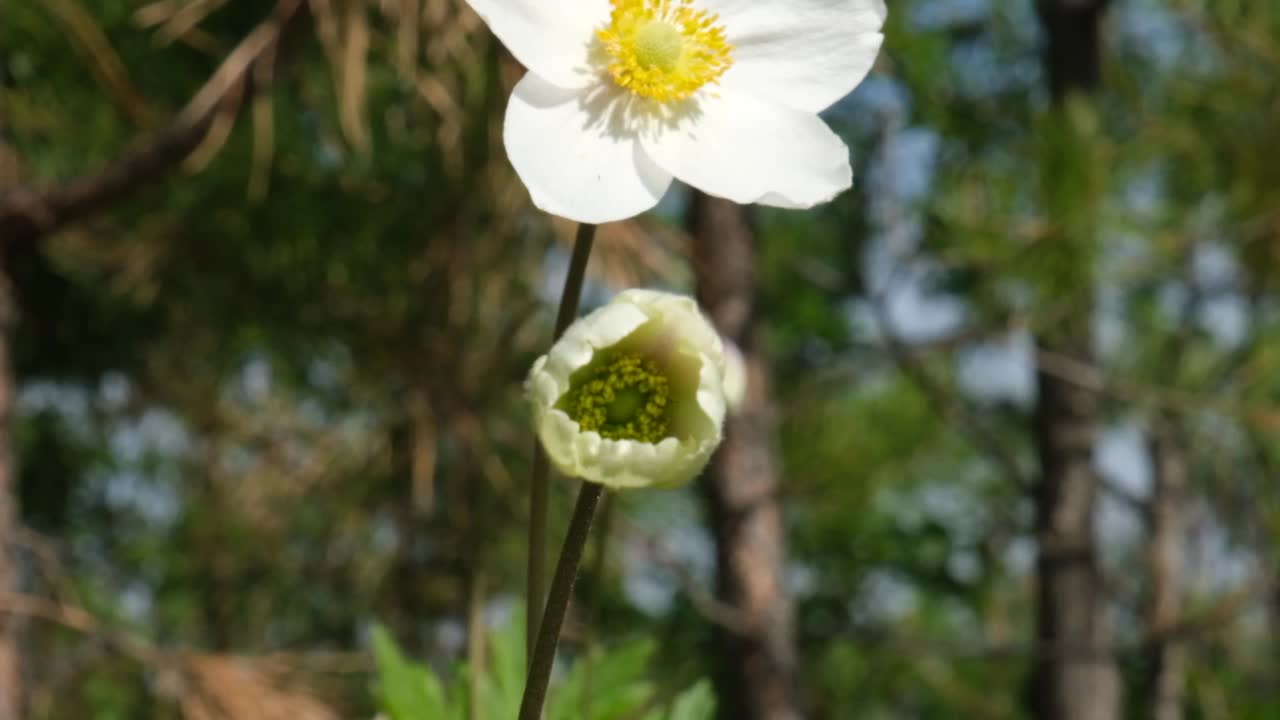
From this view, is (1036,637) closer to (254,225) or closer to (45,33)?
(254,225)

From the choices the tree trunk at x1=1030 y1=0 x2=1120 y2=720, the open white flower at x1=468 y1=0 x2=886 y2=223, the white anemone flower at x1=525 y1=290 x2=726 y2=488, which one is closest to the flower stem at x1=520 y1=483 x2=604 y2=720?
the white anemone flower at x1=525 y1=290 x2=726 y2=488

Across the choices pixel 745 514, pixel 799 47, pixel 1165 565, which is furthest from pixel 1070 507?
pixel 799 47

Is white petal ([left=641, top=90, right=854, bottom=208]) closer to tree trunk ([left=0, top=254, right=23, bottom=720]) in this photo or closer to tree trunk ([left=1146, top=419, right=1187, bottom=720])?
tree trunk ([left=0, top=254, right=23, bottom=720])

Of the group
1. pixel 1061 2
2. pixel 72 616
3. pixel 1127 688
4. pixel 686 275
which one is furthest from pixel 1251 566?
pixel 72 616

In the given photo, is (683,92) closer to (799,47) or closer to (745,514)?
(799,47)

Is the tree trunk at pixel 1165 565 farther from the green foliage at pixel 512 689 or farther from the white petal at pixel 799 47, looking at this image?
the white petal at pixel 799 47

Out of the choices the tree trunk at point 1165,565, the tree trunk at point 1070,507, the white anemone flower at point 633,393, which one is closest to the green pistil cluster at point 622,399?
the white anemone flower at point 633,393
